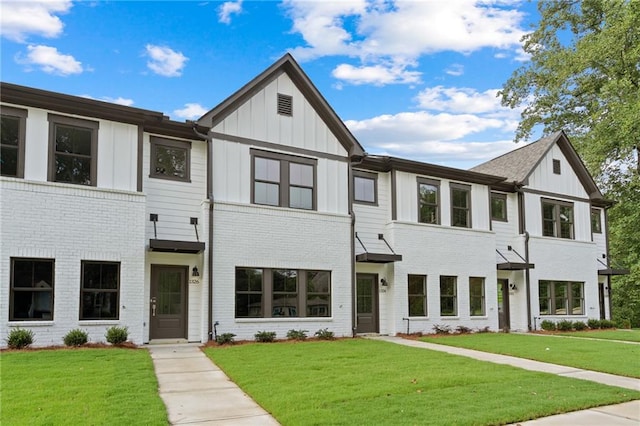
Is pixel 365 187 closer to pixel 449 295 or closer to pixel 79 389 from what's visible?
pixel 449 295

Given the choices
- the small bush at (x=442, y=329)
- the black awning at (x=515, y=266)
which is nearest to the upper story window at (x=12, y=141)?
the small bush at (x=442, y=329)

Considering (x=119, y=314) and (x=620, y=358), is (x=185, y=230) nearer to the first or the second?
(x=119, y=314)

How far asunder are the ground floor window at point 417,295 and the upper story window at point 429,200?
2.12m

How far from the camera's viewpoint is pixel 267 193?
1639 cm

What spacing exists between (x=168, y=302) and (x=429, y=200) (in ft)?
33.0

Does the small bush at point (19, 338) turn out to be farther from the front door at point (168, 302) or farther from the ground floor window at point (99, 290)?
the front door at point (168, 302)

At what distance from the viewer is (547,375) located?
391 inches

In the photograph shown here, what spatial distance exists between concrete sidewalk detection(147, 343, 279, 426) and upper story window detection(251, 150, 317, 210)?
603 cm

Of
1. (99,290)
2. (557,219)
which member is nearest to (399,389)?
(99,290)

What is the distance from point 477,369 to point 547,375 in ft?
4.03

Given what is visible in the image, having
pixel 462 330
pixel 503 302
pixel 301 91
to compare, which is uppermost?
pixel 301 91

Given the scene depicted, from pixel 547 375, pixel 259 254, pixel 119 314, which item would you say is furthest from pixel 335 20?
pixel 547 375

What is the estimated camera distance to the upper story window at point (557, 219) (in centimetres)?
2325

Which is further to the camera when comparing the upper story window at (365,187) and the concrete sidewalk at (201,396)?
the upper story window at (365,187)
